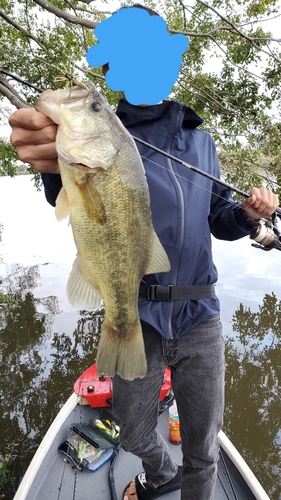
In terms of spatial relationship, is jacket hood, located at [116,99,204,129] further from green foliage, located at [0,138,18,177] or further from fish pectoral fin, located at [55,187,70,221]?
green foliage, located at [0,138,18,177]

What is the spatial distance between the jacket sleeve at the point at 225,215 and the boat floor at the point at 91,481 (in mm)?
1990

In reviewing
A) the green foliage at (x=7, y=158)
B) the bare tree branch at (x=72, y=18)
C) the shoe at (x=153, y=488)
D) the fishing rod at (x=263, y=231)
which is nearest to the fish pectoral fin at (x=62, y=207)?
the fishing rod at (x=263, y=231)

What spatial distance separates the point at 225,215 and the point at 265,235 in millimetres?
259

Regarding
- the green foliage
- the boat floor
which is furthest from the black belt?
the green foliage

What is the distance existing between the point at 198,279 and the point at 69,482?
217 cm

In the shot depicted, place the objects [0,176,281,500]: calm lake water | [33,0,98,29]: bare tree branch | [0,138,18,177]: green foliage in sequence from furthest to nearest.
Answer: [0,138,18,177]: green foliage, [0,176,281,500]: calm lake water, [33,0,98,29]: bare tree branch

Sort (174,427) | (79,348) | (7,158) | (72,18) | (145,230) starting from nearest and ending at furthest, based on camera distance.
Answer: (145,230) < (174,427) < (72,18) < (79,348) < (7,158)

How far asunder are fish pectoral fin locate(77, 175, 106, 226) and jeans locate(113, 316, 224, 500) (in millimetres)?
716

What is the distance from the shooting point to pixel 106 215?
1.40 meters

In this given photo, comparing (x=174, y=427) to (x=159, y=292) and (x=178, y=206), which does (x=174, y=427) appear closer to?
(x=159, y=292)

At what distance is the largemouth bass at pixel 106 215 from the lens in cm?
129

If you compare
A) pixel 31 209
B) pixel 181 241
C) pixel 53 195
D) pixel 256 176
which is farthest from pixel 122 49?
pixel 31 209

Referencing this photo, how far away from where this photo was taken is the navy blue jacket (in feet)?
5.84

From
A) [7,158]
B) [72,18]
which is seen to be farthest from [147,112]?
[7,158]
